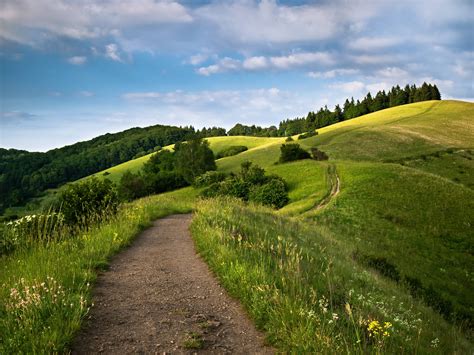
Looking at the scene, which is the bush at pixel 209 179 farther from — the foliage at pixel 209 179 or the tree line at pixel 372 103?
the tree line at pixel 372 103

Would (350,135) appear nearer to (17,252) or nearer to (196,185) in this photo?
(196,185)

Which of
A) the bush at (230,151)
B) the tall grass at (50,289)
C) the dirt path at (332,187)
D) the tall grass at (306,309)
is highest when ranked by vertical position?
the tall grass at (50,289)

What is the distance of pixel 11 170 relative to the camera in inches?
6457

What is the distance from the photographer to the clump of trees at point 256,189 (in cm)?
4700

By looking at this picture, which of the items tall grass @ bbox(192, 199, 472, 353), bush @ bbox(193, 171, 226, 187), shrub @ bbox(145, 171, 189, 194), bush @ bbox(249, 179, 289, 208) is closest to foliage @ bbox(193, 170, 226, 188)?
bush @ bbox(193, 171, 226, 187)

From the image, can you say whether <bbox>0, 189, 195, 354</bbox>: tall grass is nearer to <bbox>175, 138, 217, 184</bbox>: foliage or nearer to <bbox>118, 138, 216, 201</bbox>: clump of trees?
<bbox>118, 138, 216, 201</bbox>: clump of trees

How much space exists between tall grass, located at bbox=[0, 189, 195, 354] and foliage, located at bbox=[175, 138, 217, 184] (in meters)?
67.4

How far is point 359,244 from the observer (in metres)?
28.2

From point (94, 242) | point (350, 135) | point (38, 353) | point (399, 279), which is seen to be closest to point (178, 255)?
point (94, 242)

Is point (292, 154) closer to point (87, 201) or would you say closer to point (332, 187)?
point (332, 187)

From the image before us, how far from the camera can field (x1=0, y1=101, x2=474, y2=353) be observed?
20.0 ft

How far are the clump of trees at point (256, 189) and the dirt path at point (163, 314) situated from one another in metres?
35.7

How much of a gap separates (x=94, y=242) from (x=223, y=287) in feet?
16.9

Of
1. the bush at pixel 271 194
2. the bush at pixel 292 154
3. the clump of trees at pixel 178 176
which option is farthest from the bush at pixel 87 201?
the clump of trees at pixel 178 176
